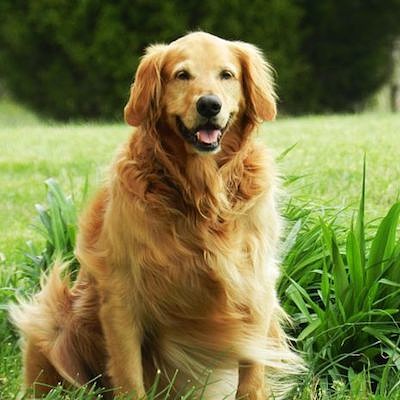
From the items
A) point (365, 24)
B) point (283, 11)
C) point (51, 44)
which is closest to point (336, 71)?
point (365, 24)

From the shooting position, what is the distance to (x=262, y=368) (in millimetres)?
3826

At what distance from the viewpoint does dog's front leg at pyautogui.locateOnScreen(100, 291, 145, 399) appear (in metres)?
3.64

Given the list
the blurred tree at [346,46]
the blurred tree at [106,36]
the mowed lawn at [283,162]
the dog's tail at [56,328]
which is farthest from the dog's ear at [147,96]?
the blurred tree at [346,46]

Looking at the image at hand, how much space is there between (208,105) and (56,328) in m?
1.22

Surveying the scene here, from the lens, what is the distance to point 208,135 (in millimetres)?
3541

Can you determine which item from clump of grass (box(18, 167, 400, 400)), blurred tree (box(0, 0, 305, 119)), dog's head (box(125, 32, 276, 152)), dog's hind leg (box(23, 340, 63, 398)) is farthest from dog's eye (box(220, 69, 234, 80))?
blurred tree (box(0, 0, 305, 119))

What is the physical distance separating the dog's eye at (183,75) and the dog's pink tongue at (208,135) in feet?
0.72

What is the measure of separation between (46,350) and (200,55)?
140cm

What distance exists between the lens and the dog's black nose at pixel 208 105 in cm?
344

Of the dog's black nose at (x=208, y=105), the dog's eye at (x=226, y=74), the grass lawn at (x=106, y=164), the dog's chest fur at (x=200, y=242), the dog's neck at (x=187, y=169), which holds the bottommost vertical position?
the grass lawn at (x=106, y=164)

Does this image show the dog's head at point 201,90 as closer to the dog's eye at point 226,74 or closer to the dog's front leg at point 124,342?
the dog's eye at point 226,74

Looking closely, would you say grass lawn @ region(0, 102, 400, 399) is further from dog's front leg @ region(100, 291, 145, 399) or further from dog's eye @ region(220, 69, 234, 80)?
dog's eye @ region(220, 69, 234, 80)

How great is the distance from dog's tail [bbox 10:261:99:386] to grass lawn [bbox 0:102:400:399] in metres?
0.24

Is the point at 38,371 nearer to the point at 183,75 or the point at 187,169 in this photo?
the point at 187,169
